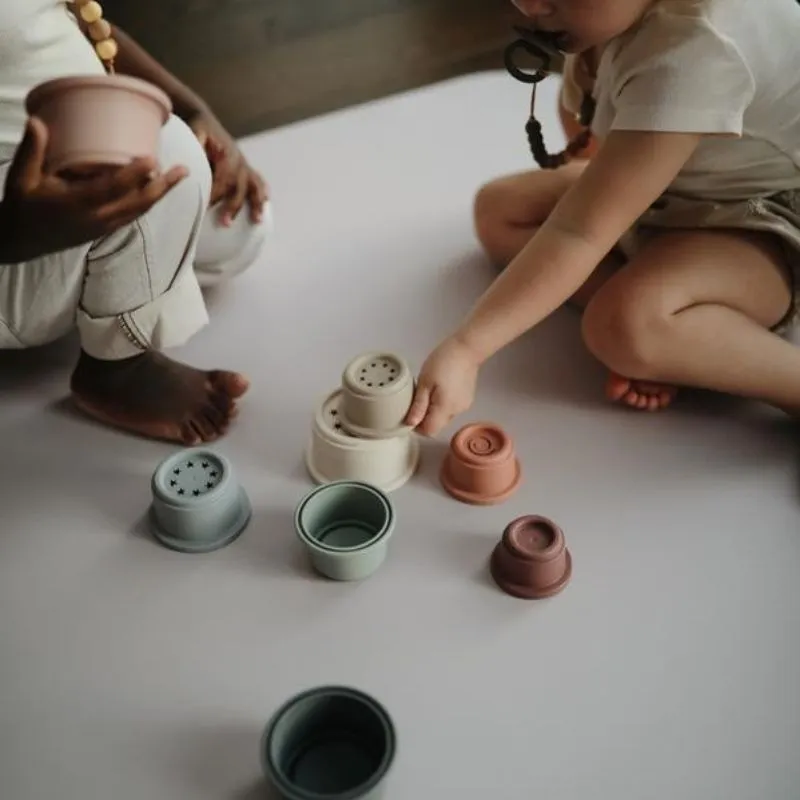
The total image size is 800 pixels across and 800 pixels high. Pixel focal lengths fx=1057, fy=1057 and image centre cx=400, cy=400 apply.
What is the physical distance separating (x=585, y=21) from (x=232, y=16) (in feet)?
3.68

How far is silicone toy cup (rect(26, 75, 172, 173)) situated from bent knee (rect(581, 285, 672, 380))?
47cm

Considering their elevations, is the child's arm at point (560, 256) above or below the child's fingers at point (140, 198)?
below

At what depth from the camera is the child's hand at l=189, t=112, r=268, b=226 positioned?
1.11 meters

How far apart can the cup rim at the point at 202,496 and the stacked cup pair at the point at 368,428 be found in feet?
0.28

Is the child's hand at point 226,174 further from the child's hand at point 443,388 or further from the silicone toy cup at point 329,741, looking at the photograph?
the silicone toy cup at point 329,741

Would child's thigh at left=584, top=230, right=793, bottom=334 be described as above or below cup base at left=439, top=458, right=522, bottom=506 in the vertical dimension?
above

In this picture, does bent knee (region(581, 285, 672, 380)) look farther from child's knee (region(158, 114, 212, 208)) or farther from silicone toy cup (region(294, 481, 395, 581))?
child's knee (region(158, 114, 212, 208))

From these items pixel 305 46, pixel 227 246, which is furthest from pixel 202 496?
pixel 305 46

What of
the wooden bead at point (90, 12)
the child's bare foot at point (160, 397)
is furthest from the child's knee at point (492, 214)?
the wooden bead at point (90, 12)

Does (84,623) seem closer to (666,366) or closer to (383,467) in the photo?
(383,467)

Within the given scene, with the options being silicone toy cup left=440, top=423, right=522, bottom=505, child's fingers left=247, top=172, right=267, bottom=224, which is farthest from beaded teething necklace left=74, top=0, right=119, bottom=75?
silicone toy cup left=440, top=423, right=522, bottom=505

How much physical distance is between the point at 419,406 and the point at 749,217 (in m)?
0.35

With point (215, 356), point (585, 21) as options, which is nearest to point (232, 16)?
point (215, 356)

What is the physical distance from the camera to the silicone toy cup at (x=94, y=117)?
0.65 meters
